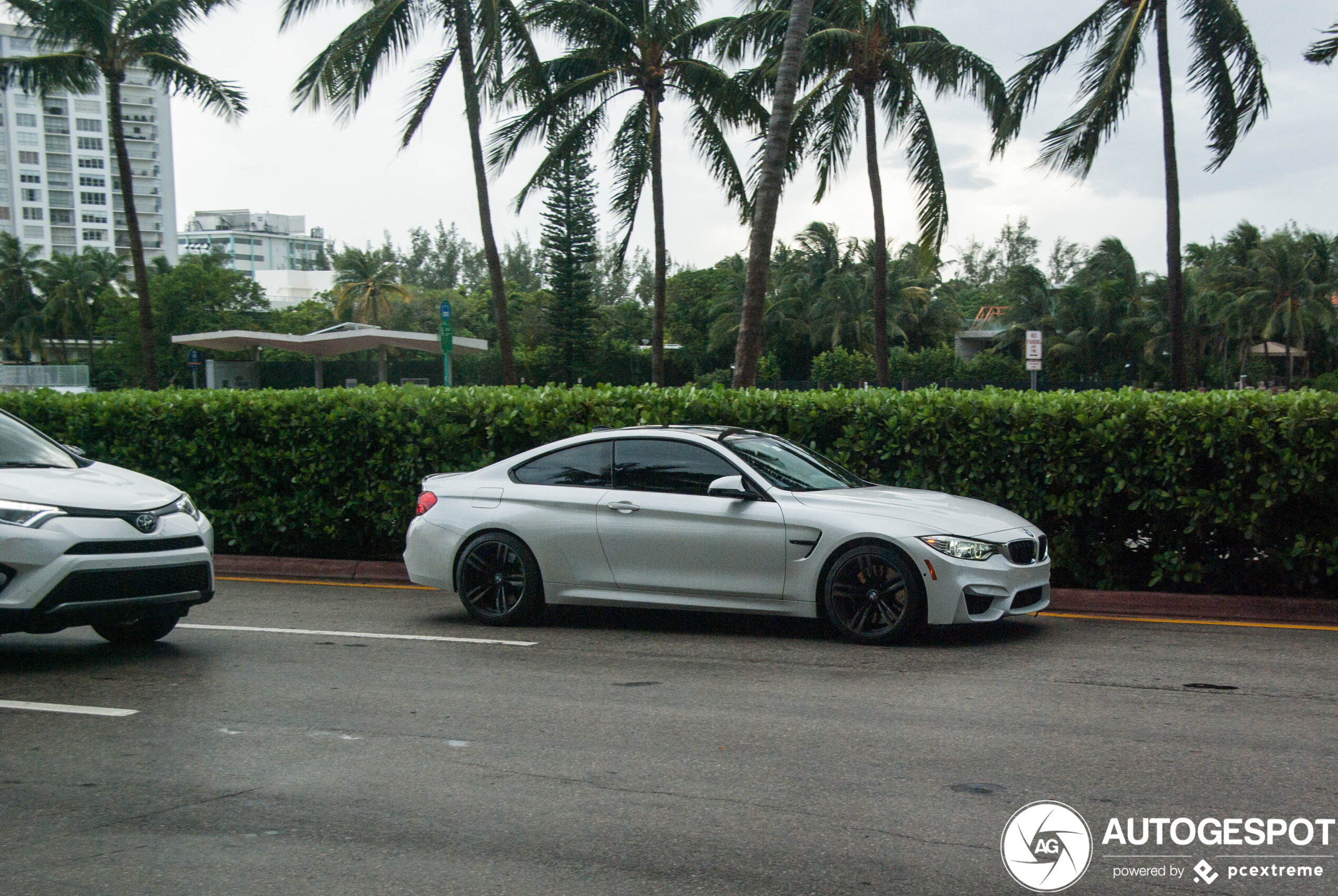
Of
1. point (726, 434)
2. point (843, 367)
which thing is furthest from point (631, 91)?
point (843, 367)

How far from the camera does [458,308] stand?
306ft

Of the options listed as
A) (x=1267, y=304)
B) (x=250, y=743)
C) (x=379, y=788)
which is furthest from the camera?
(x=1267, y=304)

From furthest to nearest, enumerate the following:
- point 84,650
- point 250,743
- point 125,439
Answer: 1. point 125,439
2. point 84,650
3. point 250,743

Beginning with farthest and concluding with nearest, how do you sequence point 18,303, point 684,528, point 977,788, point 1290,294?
point 18,303 → point 1290,294 → point 684,528 → point 977,788

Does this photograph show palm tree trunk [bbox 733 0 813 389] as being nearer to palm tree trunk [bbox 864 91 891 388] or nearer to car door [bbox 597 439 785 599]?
car door [bbox 597 439 785 599]

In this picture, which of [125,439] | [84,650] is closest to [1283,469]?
[84,650]

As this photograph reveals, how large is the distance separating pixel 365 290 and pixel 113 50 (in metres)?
60.1

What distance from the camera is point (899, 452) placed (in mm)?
10734

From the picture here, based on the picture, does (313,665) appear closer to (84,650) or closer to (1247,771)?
(84,650)

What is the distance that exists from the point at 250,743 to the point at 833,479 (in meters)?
4.78

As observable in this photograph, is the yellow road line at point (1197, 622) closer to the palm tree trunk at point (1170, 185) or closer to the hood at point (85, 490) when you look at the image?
the hood at point (85, 490)

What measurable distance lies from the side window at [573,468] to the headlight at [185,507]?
230 centimetres

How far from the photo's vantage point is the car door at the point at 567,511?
8664mm

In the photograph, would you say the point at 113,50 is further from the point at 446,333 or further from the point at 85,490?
the point at 85,490
